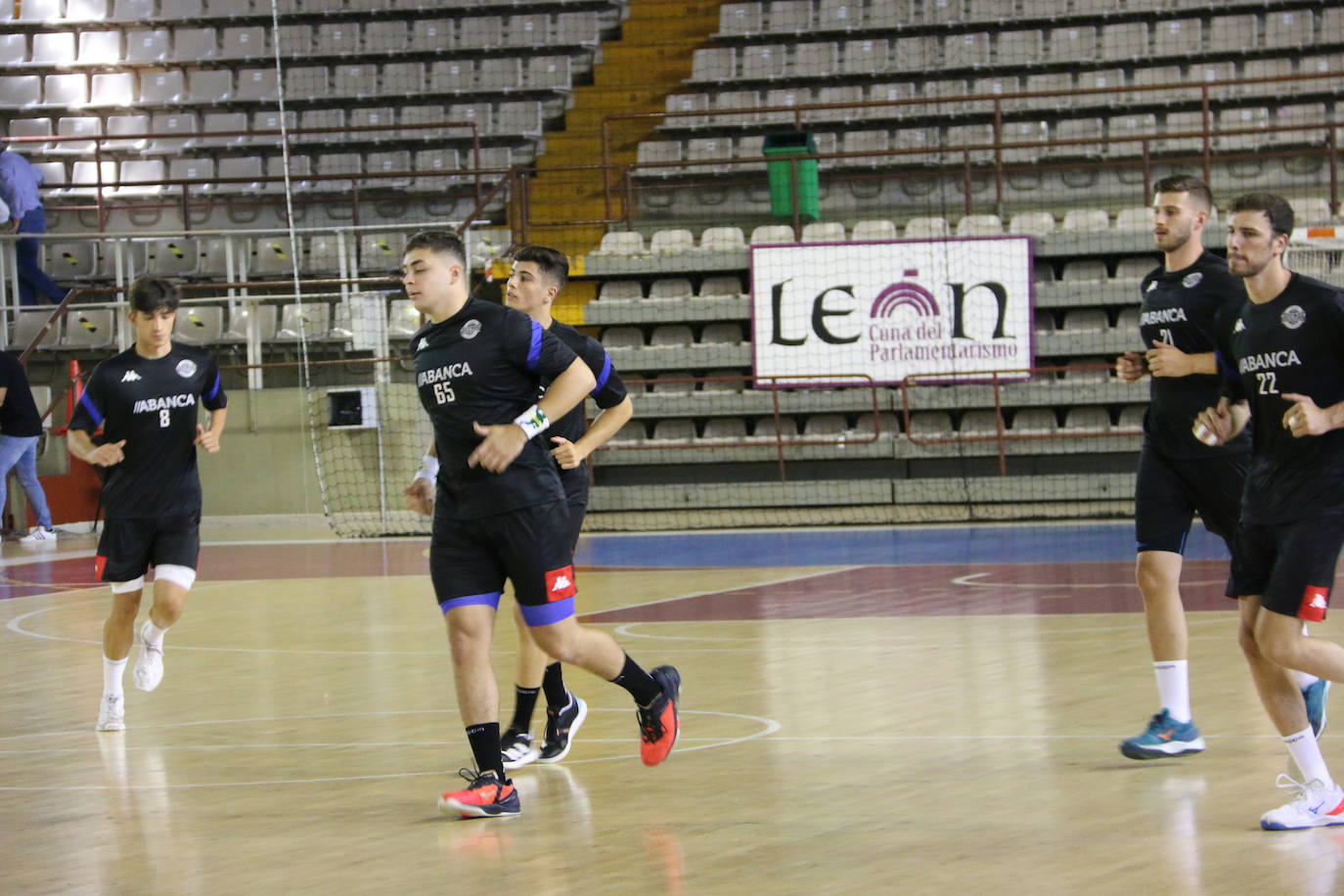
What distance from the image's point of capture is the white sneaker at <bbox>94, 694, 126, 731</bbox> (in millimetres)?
7270

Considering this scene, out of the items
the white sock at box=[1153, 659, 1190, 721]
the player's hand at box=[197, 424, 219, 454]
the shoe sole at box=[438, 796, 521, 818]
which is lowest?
the shoe sole at box=[438, 796, 521, 818]

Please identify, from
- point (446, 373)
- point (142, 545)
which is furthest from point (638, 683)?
point (142, 545)

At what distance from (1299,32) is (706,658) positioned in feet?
49.6

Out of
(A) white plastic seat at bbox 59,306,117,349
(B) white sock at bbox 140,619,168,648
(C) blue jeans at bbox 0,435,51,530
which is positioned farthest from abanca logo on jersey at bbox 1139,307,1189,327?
(A) white plastic seat at bbox 59,306,117,349

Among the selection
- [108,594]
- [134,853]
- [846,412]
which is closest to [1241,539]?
[134,853]

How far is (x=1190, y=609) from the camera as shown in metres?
9.80

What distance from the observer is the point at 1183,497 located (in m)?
6.28

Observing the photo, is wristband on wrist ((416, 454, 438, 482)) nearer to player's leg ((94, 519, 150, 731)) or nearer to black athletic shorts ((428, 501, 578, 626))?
black athletic shorts ((428, 501, 578, 626))

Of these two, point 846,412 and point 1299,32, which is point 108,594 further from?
point 1299,32

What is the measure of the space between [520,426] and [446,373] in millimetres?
349

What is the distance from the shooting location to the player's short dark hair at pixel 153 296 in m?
7.44

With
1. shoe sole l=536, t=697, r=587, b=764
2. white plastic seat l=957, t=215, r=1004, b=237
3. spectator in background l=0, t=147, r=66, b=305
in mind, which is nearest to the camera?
shoe sole l=536, t=697, r=587, b=764

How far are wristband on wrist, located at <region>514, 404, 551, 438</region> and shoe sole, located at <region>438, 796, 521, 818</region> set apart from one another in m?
1.18

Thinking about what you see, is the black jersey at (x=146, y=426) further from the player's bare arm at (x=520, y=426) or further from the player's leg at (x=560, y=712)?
the player's bare arm at (x=520, y=426)
